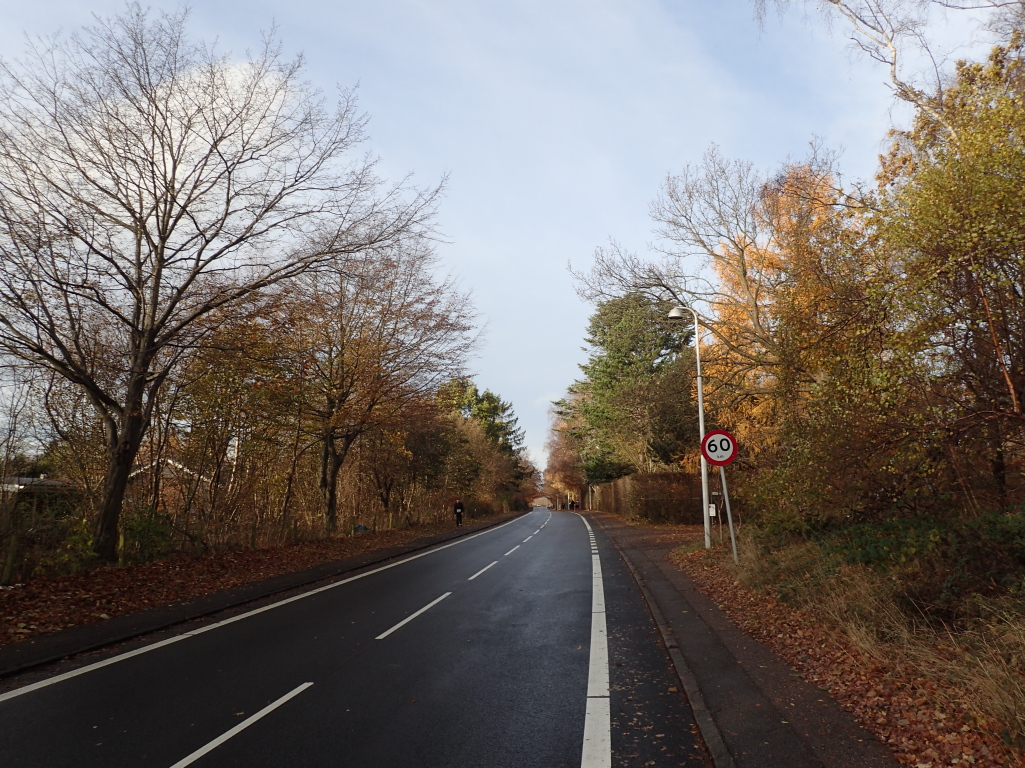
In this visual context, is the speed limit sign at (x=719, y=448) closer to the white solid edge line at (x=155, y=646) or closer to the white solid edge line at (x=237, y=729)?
the white solid edge line at (x=155, y=646)

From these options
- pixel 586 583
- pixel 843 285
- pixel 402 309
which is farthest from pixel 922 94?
pixel 402 309

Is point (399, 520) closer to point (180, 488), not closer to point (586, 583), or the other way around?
point (180, 488)

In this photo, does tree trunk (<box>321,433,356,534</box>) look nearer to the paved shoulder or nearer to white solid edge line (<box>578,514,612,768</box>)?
white solid edge line (<box>578,514,612,768</box>)

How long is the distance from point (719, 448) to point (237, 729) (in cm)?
1142

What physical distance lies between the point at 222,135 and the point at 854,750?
14511 millimetres

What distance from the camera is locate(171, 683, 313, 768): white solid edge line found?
14.9 ft

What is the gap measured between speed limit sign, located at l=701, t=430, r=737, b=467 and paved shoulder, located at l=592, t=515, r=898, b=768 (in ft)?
17.3

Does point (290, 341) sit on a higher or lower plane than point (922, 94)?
lower

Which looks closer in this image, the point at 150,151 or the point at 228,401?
the point at 150,151

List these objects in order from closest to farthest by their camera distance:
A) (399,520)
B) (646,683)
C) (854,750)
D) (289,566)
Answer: (854,750), (646,683), (289,566), (399,520)

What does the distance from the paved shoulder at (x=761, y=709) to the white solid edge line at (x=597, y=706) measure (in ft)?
2.63

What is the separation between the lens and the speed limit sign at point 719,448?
13.9 meters

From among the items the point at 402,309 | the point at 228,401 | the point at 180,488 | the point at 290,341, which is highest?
the point at 402,309

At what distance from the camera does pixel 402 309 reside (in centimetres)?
2331
